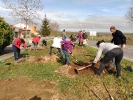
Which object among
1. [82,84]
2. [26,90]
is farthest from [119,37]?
[26,90]

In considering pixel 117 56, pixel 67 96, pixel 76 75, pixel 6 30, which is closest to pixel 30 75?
pixel 76 75

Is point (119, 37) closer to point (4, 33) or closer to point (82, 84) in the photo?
point (82, 84)

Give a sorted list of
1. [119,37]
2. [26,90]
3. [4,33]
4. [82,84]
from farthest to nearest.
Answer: [4,33], [119,37], [82,84], [26,90]

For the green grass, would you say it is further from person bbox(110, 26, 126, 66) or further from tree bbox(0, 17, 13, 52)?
tree bbox(0, 17, 13, 52)

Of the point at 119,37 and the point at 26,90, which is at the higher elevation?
the point at 119,37

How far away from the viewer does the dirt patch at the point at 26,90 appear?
193 inches

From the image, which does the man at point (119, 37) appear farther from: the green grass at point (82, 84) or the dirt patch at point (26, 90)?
the dirt patch at point (26, 90)

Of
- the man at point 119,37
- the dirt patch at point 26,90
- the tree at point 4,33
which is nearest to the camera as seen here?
the dirt patch at point 26,90

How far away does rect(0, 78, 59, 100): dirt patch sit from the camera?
16.1 feet

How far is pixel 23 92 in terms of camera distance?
17.2 feet

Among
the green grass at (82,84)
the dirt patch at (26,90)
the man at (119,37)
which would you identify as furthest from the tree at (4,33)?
the man at (119,37)

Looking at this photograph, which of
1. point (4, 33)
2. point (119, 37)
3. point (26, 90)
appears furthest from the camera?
point (4, 33)

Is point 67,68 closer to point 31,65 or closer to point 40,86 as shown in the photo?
point 40,86

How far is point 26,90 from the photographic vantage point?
540 centimetres
